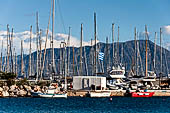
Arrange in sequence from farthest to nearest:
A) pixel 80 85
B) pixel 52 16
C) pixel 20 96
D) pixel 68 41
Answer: pixel 68 41 → pixel 80 85 → pixel 20 96 → pixel 52 16

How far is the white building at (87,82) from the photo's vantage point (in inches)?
3625

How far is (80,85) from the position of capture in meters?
92.9

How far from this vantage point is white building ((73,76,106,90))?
92075 mm

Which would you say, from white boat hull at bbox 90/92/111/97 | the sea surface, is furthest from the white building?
the sea surface

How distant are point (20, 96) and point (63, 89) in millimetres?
10175

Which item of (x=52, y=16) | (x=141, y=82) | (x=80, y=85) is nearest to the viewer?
(x=52, y=16)

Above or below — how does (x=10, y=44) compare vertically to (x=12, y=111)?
above

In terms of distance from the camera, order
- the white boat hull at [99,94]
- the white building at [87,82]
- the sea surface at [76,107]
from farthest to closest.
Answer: the white building at [87,82], the white boat hull at [99,94], the sea surface at [76,107]

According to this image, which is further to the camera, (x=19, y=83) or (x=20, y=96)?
(x=19, y=83)

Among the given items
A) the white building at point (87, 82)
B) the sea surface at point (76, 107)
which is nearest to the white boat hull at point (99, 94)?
the white building at point (87, 82)

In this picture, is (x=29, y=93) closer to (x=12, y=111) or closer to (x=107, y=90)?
(x=107, y=90)

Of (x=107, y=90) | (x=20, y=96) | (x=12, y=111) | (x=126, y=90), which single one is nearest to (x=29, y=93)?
(x=20, y=96)

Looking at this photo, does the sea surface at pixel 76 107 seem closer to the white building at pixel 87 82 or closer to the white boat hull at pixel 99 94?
the white boat hull at pixel 99 94

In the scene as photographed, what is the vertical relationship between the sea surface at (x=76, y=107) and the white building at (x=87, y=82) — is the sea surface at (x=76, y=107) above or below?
below
